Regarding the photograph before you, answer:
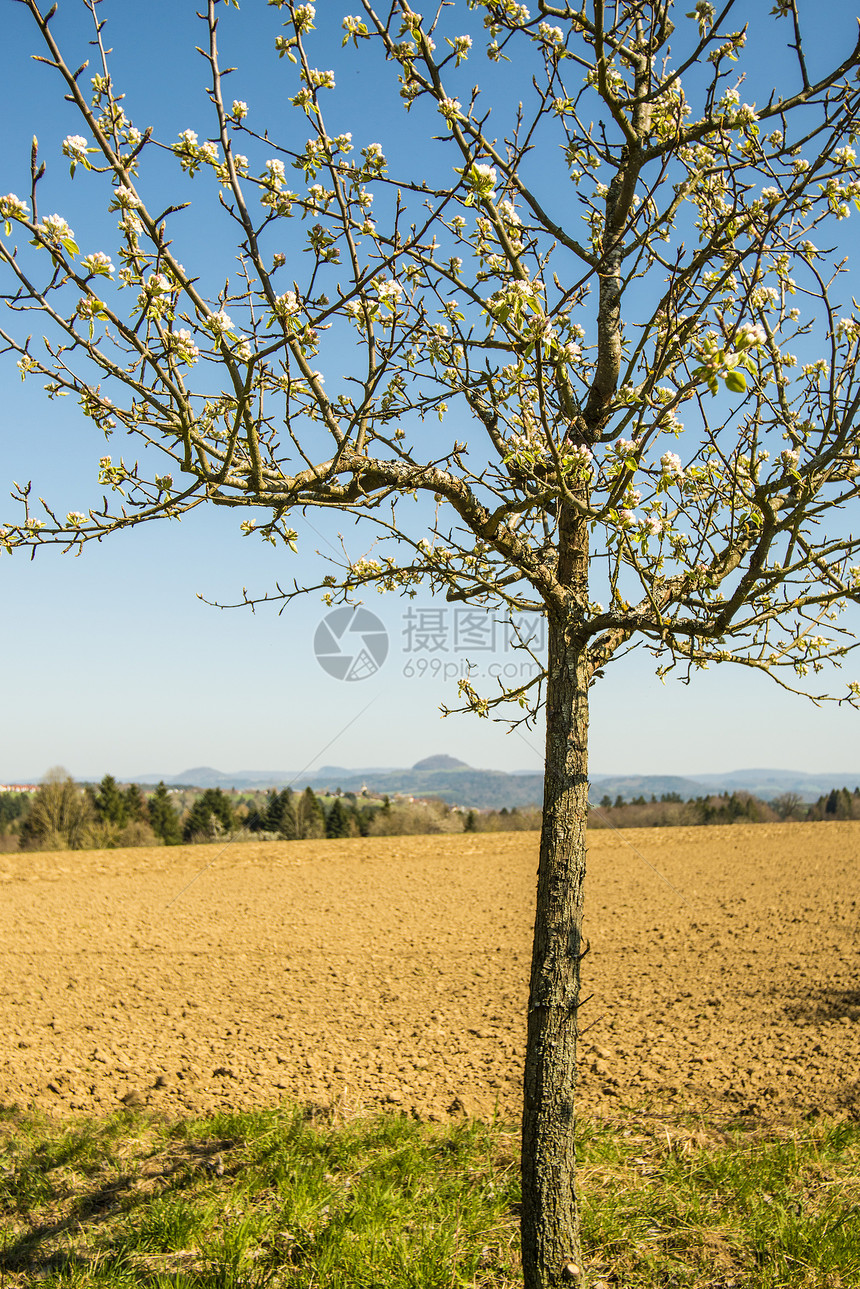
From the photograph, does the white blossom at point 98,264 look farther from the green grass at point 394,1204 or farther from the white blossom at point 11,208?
the green grass at point 394,1204

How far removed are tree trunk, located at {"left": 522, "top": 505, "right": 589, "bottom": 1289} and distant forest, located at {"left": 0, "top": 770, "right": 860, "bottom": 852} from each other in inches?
1176

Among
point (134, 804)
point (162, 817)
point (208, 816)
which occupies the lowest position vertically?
point (162, 817)

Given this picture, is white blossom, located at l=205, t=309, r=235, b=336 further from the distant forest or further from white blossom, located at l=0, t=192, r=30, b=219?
the distant forest

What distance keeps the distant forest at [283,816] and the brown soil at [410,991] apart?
16.0 meters

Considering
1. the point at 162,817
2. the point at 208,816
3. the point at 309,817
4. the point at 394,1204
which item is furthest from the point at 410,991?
the point at 162,817

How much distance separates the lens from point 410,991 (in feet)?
30.1

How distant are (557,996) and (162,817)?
39060mm

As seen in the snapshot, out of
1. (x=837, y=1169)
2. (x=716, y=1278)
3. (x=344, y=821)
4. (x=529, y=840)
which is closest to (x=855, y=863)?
(x=529, y=840)

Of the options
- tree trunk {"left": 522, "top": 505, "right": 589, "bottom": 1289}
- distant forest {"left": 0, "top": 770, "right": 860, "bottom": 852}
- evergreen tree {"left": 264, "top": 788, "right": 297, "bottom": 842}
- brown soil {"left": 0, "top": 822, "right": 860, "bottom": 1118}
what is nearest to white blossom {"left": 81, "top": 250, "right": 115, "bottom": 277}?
tree trunk {"left": 522, "top": 505, "right": 589, "bottom": 1289}

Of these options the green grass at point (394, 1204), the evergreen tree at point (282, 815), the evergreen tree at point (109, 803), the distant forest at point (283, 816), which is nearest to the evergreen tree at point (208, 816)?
the distant forest at point (283, 816)

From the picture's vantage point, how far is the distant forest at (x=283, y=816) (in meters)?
33.4

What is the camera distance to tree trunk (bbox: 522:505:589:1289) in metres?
3.20

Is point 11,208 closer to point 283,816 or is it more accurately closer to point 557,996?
point 557,996

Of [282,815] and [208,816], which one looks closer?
[282,815]
